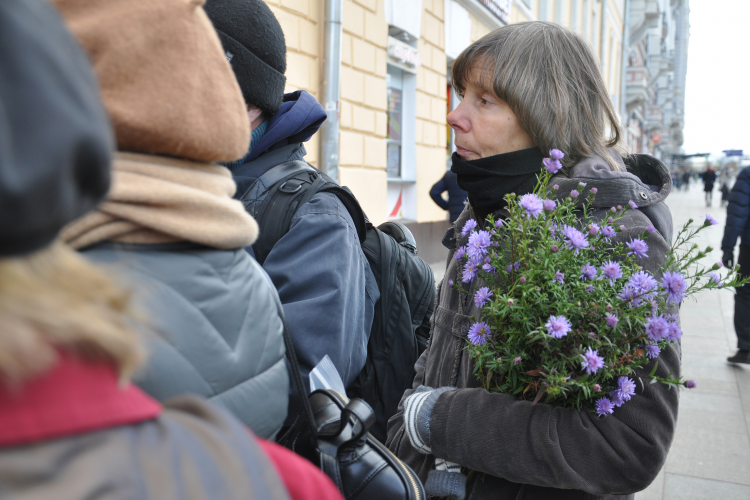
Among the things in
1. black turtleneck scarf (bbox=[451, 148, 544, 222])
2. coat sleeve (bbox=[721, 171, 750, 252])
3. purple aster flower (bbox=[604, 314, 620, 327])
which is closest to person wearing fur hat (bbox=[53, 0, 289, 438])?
purple aster flower (bbox=[604, 314, 620, 327])

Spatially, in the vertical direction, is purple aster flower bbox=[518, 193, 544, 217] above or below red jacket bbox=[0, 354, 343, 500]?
above

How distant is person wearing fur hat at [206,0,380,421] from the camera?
1600 mm

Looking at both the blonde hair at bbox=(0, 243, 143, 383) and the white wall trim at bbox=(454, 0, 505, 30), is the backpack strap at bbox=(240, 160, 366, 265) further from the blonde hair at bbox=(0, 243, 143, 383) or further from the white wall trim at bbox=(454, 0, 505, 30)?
the white wall trim at bbox=(454, 0, 505, 30)

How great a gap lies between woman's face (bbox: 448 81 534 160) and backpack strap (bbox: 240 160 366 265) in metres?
0.39

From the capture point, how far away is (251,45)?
1921mm

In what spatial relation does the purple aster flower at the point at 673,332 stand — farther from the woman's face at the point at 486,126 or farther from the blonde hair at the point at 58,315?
the blonde hair at the point at 58,315

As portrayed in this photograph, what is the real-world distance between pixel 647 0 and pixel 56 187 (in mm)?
32384

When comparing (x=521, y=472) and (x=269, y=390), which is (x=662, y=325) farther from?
(x=269, y=390)

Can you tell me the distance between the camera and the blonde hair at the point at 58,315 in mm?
494

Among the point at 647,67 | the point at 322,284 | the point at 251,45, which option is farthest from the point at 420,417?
the point at 647,67

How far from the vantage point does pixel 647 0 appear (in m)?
28.0

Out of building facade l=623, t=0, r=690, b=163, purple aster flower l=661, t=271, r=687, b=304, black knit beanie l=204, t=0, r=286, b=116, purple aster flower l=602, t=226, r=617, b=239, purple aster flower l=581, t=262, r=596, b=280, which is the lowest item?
purple aster flower l=661, t=271, r=687, b=304

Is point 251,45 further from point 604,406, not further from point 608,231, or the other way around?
point 604,406

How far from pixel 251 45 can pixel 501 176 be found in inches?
34.6
